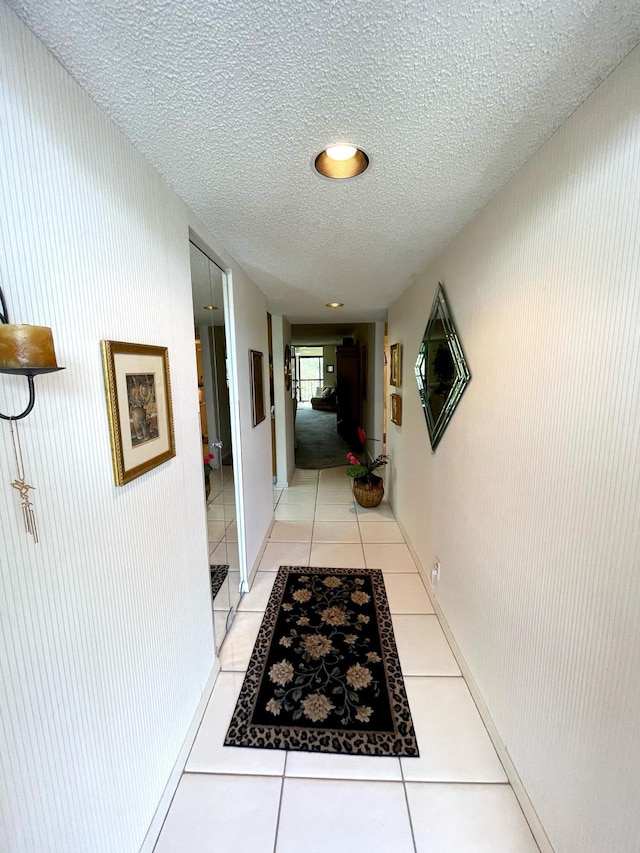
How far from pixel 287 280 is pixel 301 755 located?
2.63m

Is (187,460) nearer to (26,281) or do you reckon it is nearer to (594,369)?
(26,281)

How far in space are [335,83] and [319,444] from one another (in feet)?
20.5

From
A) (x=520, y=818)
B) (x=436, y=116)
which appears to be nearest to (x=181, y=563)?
(x=520, y=818)

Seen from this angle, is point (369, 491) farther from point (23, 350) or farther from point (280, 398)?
point (23, 350)

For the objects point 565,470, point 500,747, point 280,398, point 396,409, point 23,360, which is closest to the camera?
point 23,360

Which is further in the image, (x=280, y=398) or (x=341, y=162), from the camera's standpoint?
(x=280, y=398)

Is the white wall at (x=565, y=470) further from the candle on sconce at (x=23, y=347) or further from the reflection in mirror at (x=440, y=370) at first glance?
the candle on sconce at (x=23, y=347)

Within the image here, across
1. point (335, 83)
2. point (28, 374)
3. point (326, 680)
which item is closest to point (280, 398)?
point (326, 680)

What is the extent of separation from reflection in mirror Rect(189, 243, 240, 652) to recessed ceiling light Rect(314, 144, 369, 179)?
0.73 meters

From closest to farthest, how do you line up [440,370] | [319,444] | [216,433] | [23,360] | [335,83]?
[23,360]
[335,83]
[216,433]
[440,370]
[319,444]

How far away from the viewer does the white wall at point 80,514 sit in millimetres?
659

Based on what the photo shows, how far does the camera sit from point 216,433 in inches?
74.5

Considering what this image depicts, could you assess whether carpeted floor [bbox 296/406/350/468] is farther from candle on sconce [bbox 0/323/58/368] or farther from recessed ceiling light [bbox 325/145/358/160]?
candle on sconce [bbox 0/323/58/368]

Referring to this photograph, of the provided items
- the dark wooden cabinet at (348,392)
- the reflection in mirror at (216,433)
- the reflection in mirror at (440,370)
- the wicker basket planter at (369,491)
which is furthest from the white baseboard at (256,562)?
the dark wooden cabinet at (348,392)
